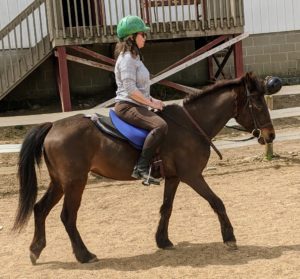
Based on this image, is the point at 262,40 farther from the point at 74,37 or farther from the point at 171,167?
the point at 171,167

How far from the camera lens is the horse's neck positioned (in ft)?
19.0

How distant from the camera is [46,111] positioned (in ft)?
44.0

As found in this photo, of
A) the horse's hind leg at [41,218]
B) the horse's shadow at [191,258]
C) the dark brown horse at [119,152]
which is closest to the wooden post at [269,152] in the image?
the dark brown horse at [119,152]

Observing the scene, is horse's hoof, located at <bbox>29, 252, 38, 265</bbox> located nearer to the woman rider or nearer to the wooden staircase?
the woman rider

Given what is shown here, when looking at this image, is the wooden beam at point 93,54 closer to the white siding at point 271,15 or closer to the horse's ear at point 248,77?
the white siding at point 271,15

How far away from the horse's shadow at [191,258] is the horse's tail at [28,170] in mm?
527

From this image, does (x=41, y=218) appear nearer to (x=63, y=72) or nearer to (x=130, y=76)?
(x=130, y=76)

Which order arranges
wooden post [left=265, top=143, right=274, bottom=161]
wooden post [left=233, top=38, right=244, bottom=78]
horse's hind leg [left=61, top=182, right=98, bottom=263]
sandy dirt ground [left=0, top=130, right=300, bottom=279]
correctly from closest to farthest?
sandy dirt ground [left=0, top=130, right=300, bottom=279] → horse's hind leg [left=61, top=182, right=98, bottom=263] → wooden post [left=265, top=143, right=274, bottom=161] → wooden post [left=233, top=38, right=244, bottom=78]

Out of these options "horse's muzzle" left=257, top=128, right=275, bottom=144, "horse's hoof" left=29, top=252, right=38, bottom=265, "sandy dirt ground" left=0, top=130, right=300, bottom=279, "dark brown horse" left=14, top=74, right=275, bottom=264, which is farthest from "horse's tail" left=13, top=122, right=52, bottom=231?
"horse's muzzle" left=257, top=128, right=275, bottom=144

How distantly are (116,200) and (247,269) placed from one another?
339 cm

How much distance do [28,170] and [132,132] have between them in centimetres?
108

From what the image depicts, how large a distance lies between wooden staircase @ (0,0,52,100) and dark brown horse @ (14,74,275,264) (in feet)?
24.4

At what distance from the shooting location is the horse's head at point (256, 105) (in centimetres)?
573

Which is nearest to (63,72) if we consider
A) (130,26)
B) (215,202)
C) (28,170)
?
(28,170)
